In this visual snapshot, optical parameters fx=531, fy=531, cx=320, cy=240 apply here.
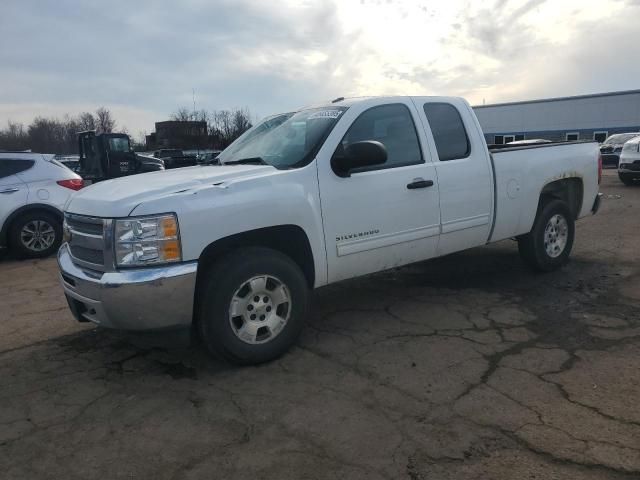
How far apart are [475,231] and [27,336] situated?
14.0ft

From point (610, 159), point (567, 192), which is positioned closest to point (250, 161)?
point (567, 192)

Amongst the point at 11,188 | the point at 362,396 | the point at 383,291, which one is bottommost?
the point at 362,396

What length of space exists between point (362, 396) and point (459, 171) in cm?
250

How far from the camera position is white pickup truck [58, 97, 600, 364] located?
343cm

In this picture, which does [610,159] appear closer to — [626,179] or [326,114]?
[626,179]

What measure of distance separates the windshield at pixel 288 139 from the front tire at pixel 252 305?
0.85 metres

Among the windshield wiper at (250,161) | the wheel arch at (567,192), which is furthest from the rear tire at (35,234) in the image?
the wheel arch at (567,192)

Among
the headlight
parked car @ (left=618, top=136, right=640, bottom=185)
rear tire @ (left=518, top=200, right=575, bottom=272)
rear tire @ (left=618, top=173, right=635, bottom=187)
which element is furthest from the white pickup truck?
rear tire @ (left=618, top=173, right=635, bottom=187)

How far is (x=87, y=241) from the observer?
144 inches

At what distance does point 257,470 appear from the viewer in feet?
8.75

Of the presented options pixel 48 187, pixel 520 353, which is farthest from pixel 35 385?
pixel 48 187

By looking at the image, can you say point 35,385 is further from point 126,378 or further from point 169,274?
point 169,274

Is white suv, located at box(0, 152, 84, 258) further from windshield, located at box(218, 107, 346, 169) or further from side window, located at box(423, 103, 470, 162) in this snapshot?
side window, located at box(423, 103, 470, 162)

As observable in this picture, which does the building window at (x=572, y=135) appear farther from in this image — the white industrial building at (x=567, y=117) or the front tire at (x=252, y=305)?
the front tire at (x=252, y=305)
